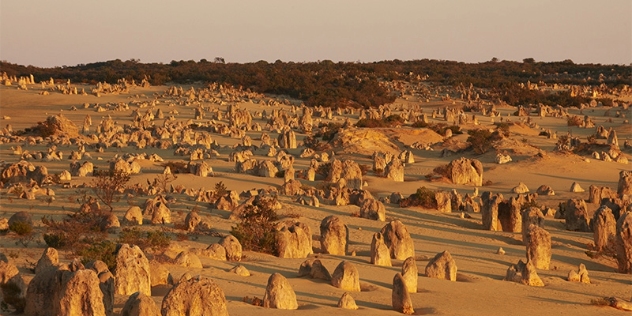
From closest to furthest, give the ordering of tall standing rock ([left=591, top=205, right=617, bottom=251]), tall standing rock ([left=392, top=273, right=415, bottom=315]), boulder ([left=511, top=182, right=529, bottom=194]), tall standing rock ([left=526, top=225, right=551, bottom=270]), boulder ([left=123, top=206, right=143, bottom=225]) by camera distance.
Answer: tall standing rock ([left=392, top=273, right=415, bottom=315]) → tall standing rock ([left=526, top=225, right=551, bottom=270]) → boulder ([left=123, top=206, right=143, bottom=225]) → tall standing rock ([left=591, top=205, right=617, bottom=251]) → boulder ([left=511, top=182, right=529, bottom=194])

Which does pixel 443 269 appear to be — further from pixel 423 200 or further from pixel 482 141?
pixel 482 141

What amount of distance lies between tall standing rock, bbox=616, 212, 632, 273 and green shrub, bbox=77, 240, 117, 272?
32.7ft

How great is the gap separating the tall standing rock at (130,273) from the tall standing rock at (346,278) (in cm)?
314

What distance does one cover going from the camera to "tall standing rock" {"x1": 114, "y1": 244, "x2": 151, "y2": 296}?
13039 millimetres

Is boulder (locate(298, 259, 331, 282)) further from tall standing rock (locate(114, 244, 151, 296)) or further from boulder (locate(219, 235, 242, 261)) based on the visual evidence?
tall standing rock (locate(114, 244, 151, 296))

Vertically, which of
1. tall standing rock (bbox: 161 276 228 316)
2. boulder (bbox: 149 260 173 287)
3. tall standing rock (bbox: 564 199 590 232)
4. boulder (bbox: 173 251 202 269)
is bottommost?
tall standing rock (bbox: 564 199 590 232)

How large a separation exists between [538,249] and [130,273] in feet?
29.0

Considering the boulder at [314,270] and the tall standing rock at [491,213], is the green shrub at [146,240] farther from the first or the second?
the tall standing rock at [491,213]

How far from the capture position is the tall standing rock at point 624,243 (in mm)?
18172

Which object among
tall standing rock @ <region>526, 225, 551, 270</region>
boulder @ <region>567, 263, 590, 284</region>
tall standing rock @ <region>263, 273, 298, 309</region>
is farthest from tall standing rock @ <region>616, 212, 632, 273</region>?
tall standing rock @ <region>263, 273, 298, 309</region>

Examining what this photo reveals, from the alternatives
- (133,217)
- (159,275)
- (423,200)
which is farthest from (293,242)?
(423,200)

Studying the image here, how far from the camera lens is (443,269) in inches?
643

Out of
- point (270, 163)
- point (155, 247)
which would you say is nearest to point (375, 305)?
point (155, 247)

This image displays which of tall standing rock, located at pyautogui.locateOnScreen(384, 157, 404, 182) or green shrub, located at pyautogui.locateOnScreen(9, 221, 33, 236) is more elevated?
green shrub, located at pyautogui.locateOnScreen(9, 221, 33, 236)
